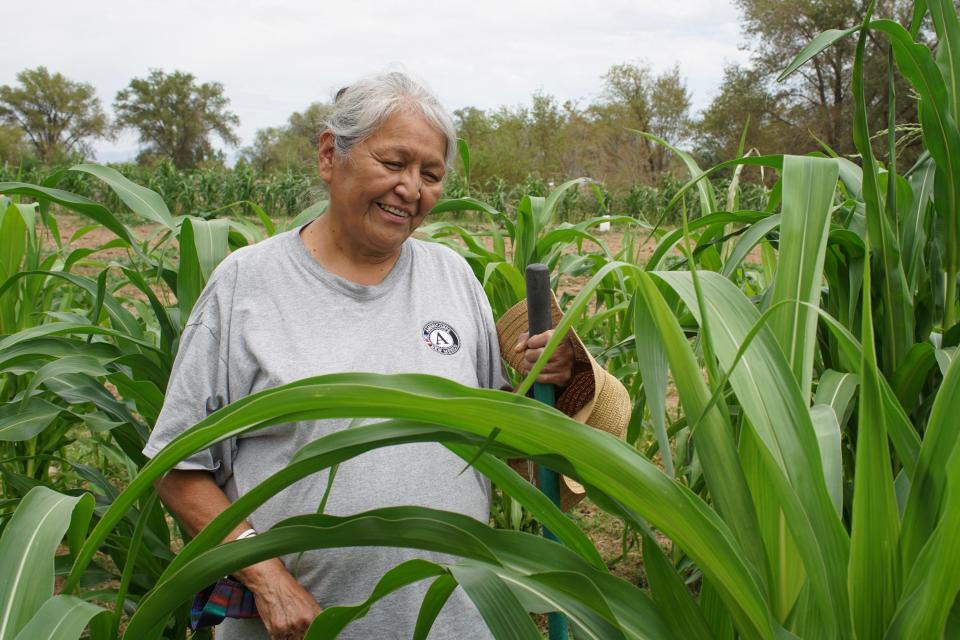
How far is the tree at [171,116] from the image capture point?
161ft

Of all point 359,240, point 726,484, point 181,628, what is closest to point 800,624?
point 726,484

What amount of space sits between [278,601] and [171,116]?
53473 millimetres

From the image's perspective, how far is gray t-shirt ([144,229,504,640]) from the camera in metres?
1.25

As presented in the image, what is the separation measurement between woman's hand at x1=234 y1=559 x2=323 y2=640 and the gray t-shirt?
7 cm

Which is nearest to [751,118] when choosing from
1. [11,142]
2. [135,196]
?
[135,196]

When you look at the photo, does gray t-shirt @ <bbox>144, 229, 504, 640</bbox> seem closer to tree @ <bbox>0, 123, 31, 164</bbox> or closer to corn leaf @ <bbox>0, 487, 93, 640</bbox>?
corn leaf @ <bbox>0, 487, 93, 640</bbox>

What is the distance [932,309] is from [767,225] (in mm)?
270

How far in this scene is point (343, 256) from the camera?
1.42m

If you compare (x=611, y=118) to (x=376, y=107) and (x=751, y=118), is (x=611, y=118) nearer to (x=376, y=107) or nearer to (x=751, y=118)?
(x=751, y=118)

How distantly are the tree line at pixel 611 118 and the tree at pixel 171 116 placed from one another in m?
0.06

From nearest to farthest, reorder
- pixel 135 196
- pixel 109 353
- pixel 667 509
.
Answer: pixel 667 509 → pixel 109 353 → pixel 135 196

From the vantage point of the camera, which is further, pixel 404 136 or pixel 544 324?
pixel 404 136

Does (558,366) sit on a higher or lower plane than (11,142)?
lower

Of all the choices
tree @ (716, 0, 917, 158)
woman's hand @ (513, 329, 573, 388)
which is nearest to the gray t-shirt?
woman's hand @ (513, 329, 573, 388)
